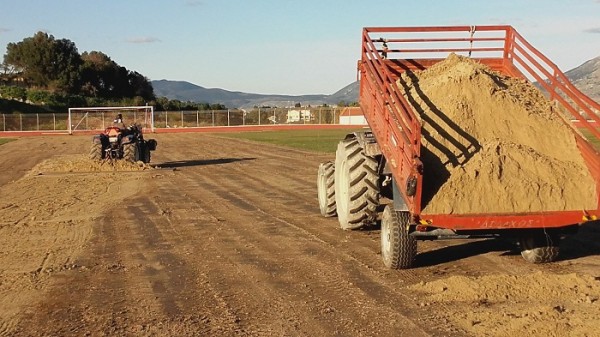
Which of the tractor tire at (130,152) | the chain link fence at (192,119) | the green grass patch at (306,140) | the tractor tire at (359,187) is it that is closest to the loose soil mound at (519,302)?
the tractor tire at (359,187)

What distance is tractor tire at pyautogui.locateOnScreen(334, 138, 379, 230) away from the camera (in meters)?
10.2

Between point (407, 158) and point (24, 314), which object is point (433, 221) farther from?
point (24, 314)

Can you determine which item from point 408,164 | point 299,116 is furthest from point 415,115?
point 299,116

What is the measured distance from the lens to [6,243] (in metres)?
10.9

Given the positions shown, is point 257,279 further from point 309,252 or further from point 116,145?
point 116,145

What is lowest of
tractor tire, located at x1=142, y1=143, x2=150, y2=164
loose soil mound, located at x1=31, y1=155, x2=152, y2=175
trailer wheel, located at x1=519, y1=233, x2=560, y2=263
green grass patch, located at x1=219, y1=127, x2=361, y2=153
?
green grass patch, located at x1=219, y1=127, x2=361, y2=153

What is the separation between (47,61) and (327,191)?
9764cm

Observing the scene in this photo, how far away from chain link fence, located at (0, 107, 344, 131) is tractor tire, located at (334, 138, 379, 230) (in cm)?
4510

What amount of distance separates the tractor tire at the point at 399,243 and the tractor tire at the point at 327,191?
3.97 meters

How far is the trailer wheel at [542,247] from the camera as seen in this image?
8953mm

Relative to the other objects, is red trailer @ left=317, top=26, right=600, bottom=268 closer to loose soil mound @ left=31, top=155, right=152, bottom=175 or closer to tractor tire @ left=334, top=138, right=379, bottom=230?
tractor tire @ left=334, top=138, right=379, bottom=230

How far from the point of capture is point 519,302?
7234 millimetres

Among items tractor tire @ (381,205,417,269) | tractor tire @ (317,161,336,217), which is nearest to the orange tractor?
tractor tire @ (317,161,336,217)

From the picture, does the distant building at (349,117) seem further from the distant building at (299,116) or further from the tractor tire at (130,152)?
the tractor tire at (130,152)
